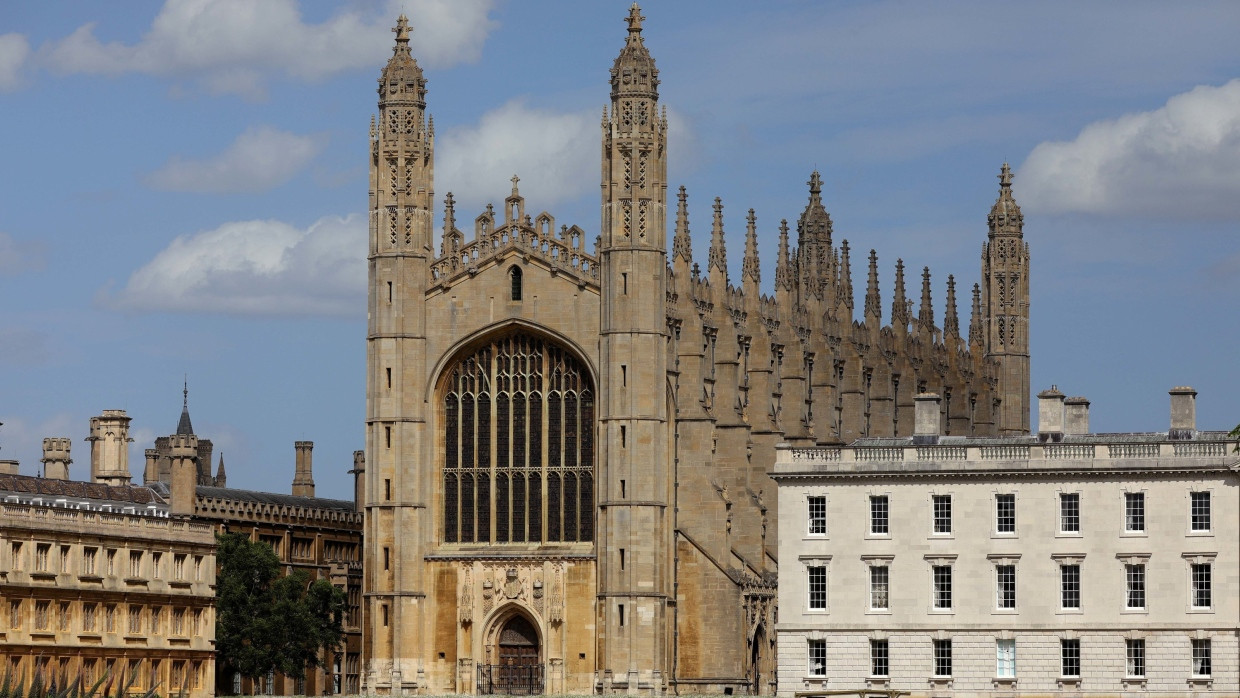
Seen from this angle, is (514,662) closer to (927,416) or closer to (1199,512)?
(927,416)

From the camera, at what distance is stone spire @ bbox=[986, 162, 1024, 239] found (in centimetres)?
15300

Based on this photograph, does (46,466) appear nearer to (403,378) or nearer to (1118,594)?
(403,378)

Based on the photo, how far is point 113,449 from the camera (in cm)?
13475

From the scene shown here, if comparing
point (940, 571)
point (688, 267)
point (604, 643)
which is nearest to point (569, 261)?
point (688, 267)

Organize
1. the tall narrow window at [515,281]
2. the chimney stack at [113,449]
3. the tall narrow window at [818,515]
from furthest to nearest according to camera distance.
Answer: the chimney stack at [113,449], the tall narrow window at [515,281], the tall narrow window at [818,515]

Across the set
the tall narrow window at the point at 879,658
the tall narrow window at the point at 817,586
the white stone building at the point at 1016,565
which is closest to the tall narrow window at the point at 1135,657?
the white stone building at the point at 1016,565

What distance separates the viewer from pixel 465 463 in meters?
112

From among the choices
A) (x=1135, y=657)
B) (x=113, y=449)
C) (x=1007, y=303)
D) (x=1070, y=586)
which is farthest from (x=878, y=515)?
(x=1007, y=303)

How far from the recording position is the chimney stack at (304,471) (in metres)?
155

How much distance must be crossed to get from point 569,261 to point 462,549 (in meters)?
12.4

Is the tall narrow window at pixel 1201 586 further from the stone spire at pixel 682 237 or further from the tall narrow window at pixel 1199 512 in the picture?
the stone spire at pixel 682 237

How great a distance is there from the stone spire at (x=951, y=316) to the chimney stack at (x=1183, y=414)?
5106cm

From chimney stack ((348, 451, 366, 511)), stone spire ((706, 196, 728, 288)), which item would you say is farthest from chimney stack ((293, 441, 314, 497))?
stone spire ((706, 196, 728, 288))

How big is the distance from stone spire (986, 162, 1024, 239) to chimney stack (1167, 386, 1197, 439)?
52.3m
